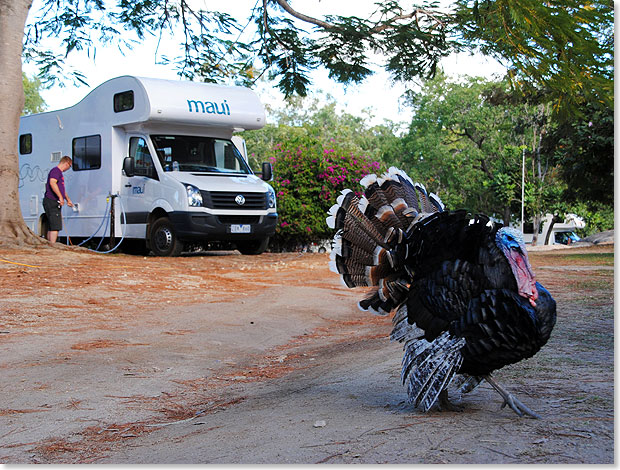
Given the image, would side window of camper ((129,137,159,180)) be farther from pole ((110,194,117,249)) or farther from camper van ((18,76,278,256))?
pole ((110,194,117,249))

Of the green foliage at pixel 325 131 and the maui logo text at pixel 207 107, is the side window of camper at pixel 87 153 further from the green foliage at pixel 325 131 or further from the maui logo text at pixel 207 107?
the green foliage at pixel 325 131

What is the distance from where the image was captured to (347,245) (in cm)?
432

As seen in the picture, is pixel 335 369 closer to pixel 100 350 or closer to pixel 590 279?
pixel 100 350

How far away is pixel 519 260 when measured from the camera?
3.49 metres

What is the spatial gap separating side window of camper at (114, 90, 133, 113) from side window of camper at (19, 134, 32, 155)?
153 inches

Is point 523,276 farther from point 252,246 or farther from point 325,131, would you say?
point 325,131

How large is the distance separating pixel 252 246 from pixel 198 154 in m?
2.58

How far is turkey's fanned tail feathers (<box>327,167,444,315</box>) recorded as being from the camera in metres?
4.15

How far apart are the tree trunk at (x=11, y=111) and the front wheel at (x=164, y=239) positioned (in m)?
2.73

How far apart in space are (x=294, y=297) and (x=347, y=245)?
552 centimetres

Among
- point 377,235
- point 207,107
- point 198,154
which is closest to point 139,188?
point 198,154

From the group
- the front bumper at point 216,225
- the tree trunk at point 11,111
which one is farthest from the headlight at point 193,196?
the tree trunk at point 11,111

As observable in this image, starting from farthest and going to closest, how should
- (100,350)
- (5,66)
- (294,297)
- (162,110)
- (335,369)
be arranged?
(162,110), (5,66), (294,297), (100,350), (335,369)

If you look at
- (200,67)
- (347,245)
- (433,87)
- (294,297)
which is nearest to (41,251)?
(294,297)
